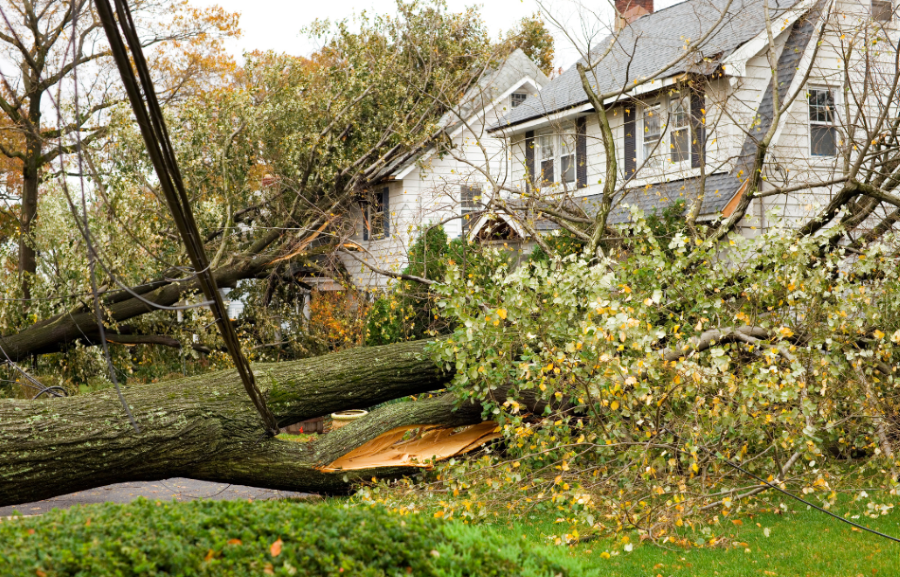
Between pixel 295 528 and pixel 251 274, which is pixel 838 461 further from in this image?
pixel 251 274

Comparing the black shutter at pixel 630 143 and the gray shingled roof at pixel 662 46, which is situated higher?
the gray shingled roof at pixel 662 46

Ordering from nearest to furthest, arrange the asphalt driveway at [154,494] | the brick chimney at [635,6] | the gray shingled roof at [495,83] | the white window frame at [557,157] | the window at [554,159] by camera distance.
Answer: the asphalt driveway at [154,494] < the white window frame at [557,157] < the window at [554,159] < the brick chimney at [635,6] < the gray shingled roof at [495,83]

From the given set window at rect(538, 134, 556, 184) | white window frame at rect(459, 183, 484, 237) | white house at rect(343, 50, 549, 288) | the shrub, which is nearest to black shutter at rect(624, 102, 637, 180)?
window at rect(538, 134, 556, 184)

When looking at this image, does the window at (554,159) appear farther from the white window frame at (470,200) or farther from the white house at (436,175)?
the white window frame at (470,200)

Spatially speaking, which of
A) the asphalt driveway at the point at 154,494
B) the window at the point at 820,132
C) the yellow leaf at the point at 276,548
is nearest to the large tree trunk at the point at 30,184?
the asphalt driveway at the point at 154,494

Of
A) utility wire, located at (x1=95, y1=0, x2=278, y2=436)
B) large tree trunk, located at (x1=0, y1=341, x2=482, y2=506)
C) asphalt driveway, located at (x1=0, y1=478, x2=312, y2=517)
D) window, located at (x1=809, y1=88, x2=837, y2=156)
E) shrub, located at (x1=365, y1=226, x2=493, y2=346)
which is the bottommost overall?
asphalt driveway, located at (x1=0, y1=478, x2=312, y2=517)

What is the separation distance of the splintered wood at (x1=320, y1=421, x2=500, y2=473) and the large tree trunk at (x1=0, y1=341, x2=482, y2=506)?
122 mm

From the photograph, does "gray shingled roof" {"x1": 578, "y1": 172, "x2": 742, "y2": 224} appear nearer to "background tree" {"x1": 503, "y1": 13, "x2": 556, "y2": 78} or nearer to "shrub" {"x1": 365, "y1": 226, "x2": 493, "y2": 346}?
"shrub" {"x1": 365, "y1": 226, "x2": 493, "y2": 346}

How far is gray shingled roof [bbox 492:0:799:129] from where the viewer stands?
12.4 m

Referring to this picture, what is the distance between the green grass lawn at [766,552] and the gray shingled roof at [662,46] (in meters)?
7.49

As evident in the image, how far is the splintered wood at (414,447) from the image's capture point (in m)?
7.80

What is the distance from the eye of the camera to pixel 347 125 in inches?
631

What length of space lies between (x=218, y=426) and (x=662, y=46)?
451 inches

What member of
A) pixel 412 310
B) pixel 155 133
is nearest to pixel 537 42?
pixel 412 310
